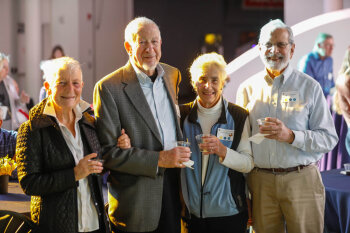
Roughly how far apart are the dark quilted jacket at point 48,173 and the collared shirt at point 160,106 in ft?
1.73

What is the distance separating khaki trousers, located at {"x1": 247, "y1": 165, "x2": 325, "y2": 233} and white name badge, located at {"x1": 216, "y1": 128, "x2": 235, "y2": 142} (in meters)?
0.29

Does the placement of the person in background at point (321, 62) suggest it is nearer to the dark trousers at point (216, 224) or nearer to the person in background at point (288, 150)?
the person in background at point (288, 150)

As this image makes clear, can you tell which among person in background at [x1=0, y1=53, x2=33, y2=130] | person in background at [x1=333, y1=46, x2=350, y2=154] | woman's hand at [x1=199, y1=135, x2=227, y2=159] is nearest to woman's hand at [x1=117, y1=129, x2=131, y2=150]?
woman's hand at [x1=199, y1=135, x2=227, y2=159]

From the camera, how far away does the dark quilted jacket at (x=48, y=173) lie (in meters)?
2.21

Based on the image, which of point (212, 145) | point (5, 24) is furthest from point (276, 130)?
point (5, 24)

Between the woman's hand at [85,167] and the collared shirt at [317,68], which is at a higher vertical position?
the collared shirt at [317,68]

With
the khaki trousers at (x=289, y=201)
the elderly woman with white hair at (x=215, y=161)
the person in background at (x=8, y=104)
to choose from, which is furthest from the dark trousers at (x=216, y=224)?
the person in background at (x=8, y=104)

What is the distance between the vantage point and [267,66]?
283cm

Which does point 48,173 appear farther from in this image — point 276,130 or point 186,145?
point 276,130

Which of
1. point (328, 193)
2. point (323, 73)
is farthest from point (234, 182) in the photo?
point (323, 73)

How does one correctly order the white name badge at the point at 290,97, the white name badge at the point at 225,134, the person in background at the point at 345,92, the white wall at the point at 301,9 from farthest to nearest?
the white wall at the point at 301,9 → the person in background at the point at 345,92 → the white name badge at the point at 290,97 → the white name badge at the point at 225,134

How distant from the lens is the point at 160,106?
8.59 feet

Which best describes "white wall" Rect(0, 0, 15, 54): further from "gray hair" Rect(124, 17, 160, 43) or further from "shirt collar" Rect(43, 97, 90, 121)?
"shirt collar" Rect(43, 97, 90, 121)

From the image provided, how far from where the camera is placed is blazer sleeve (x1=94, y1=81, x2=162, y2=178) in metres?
2.45
